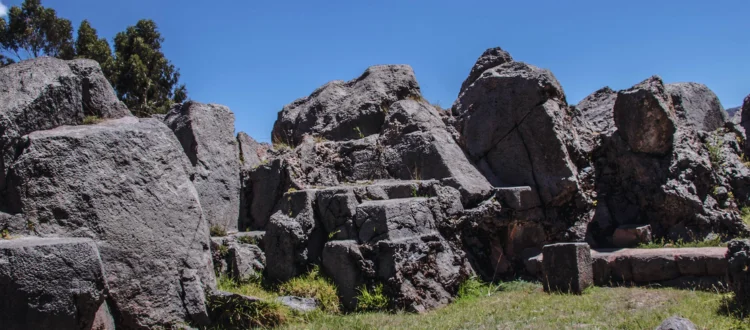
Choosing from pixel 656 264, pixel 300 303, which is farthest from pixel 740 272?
pixel 300 303

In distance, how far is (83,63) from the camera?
806 cm

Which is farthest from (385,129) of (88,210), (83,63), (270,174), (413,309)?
(88,210)

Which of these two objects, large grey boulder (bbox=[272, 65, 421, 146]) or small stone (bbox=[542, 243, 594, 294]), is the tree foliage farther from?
small stone (bbox=[542, 243, 594, 294])

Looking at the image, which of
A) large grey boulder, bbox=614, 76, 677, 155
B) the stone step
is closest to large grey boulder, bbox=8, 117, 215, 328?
the stone step

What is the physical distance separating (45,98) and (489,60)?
876 cm

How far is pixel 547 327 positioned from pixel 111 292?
Result: 15.2ft

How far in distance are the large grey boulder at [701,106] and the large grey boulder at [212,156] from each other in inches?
401

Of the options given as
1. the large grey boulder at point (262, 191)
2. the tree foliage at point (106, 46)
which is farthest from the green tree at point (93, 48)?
the large grey boulder at point (262, 191)

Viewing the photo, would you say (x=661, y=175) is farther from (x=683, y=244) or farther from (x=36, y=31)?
(x=36, y=31)

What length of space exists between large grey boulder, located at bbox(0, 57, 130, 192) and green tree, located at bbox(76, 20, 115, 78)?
46.4 ft

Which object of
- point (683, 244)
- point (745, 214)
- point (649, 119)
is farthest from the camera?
point (745, 214)

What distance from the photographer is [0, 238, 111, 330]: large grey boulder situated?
17.0ft

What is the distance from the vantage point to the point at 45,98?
7.11m

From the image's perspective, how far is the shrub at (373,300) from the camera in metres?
7.74
